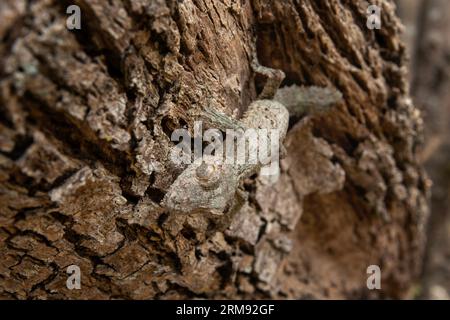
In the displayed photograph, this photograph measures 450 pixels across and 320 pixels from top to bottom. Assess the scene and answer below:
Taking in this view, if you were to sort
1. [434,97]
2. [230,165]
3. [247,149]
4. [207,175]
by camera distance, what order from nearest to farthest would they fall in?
[207,175]
[230,165]
[247,149]
[434,97]

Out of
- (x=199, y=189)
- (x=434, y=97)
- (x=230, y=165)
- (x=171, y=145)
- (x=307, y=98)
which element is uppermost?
(x=434, y=97)

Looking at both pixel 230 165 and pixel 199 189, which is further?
pixel 230 165

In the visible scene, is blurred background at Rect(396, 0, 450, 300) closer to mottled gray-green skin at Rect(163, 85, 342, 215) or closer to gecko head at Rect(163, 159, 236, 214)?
mottled gray-green skin at Rect(163, 85, 342, 215)

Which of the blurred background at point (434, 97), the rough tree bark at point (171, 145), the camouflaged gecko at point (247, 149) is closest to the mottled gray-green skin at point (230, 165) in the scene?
the camouflaged gecko at point (247, 149)

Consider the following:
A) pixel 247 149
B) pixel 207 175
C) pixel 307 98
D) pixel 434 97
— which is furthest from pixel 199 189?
pixel 434 97

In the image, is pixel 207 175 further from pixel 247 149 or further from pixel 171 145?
pixel 247 149

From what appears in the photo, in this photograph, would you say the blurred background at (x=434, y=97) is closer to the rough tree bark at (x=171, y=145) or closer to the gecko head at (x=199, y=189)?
the rough tree bark at (x=171, y=145)
